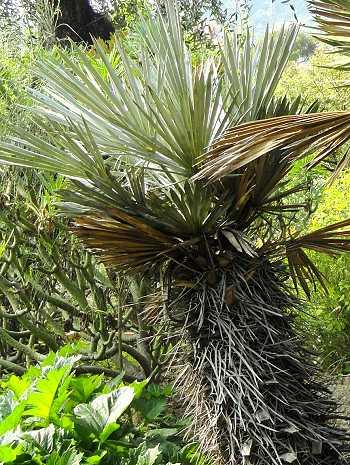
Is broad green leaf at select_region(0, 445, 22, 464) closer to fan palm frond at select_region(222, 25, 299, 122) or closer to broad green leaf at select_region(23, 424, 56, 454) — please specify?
broad green leaf at select_region(23, 424, 56, 454)

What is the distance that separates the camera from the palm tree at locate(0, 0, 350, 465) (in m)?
2.59

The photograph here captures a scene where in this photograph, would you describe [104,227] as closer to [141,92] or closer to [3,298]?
[141,92]

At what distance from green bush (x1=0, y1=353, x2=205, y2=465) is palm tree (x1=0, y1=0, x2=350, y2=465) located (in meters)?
0.37

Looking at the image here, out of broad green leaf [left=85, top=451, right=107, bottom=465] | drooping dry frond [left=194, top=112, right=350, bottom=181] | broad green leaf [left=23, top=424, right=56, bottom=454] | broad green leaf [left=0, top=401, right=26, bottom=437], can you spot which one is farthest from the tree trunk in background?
broad green leaf [left=85, top=451, right=107, bottom=465]

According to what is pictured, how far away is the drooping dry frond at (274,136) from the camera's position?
233 centimetres

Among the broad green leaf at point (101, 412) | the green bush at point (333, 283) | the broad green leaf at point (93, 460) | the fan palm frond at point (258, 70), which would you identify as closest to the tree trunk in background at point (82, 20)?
the green bush at point (333, 283)

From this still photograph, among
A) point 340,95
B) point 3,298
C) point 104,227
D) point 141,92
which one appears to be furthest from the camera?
point 340,95

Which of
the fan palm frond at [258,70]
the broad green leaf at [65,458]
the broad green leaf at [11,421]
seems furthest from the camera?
the fan palm frond at [258,70]

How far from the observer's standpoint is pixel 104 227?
8.39 feet

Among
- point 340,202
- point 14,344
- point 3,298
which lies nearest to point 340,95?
point 340,202

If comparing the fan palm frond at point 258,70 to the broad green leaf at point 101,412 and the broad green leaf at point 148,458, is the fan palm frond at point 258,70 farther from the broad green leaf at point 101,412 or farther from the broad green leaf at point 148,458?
the broad green leaf at point 148,458

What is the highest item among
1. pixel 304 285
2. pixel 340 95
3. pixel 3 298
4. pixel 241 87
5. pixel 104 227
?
pixel 241 87

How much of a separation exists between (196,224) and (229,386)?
727 mm

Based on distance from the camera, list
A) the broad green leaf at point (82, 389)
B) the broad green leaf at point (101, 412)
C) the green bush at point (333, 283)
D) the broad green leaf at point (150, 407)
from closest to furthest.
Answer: the broad green leaf at point (101, 412) → the broad green leaf at point (82, 389) → the broad green leaf at point (150, 407) → the green bush at point (333, 283)
